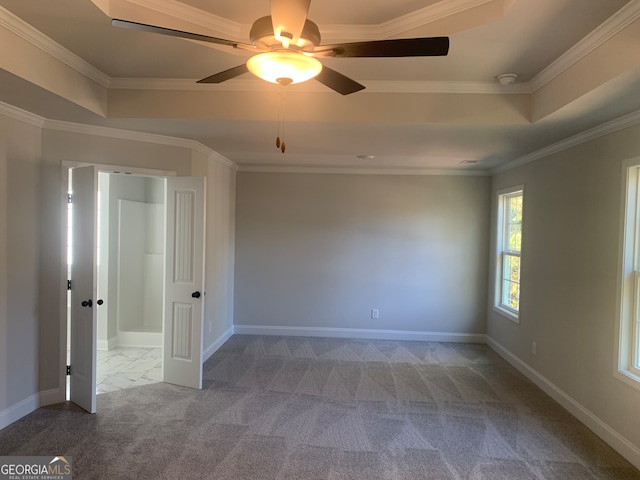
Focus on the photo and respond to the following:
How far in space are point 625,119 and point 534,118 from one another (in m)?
0.63

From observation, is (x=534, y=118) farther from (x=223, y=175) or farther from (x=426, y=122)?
(x=223, y=175)

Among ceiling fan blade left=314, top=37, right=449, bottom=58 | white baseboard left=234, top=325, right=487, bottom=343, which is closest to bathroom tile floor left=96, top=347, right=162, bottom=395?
white baseboard left=234, top=325, right=487, bottom=343

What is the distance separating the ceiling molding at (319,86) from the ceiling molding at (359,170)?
104 inches

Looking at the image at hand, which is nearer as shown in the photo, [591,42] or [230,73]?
[230,73]

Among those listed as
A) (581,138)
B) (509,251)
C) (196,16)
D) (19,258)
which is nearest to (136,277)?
(19,258)

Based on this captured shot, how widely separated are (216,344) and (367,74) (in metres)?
3.84

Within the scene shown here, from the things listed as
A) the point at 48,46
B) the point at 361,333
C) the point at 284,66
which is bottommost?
the point at 361,333

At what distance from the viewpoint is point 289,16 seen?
4.75 ft

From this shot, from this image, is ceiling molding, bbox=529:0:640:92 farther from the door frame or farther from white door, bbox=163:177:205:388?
the door frame

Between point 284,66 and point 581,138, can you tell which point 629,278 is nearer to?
point 581,138

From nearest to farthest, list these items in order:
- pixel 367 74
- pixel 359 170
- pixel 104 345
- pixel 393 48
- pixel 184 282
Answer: pixel 393 48 → pixel 367 74 → pixel 184 282 → pixel 104 345 → pixel 359 170

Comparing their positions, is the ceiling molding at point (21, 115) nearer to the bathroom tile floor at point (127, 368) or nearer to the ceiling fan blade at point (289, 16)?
the bathroom tile floor at point (127, 368)

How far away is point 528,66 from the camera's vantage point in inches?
107

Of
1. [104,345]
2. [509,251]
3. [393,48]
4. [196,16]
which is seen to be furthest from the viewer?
[509,251]
